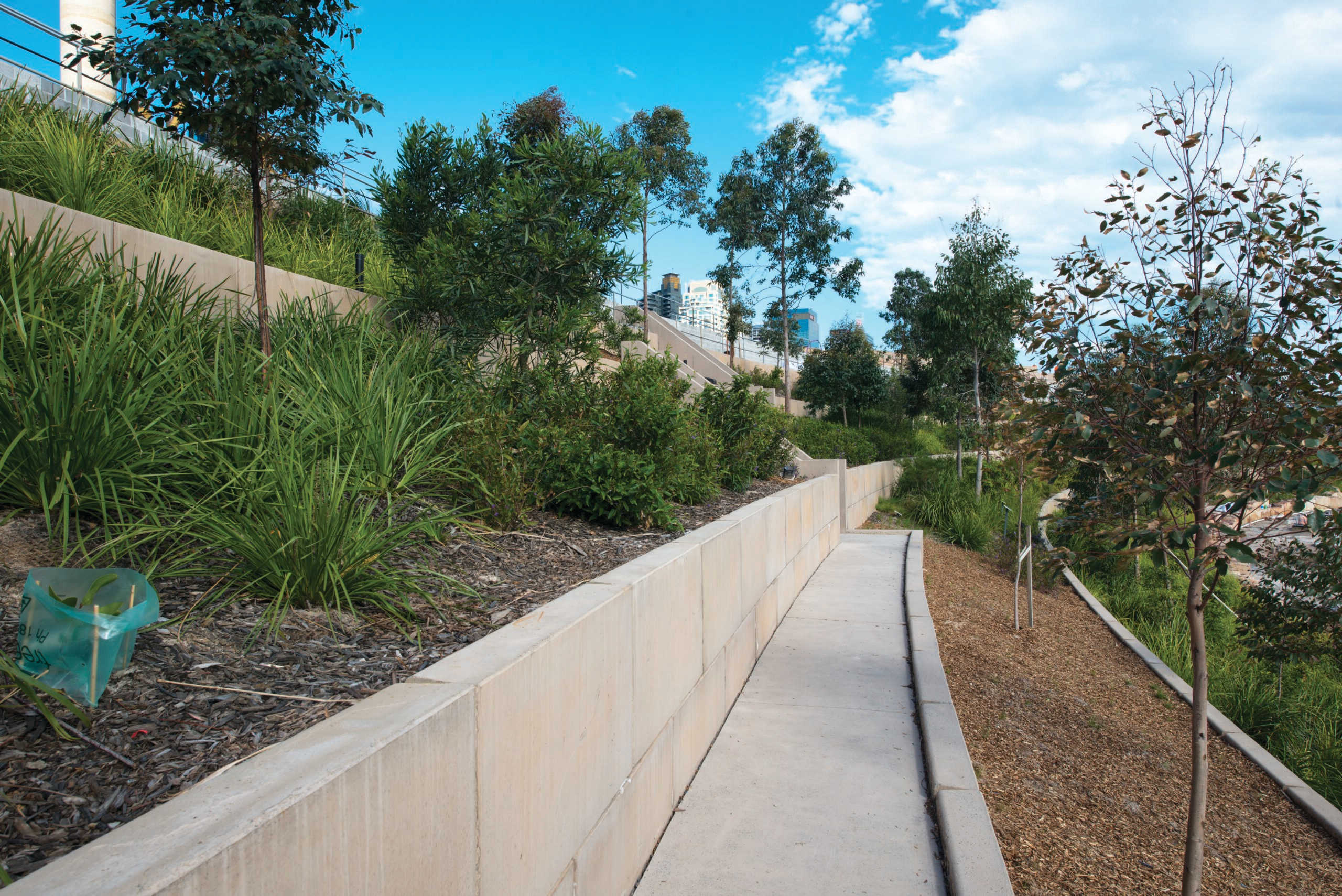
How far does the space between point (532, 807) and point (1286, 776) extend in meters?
5.16

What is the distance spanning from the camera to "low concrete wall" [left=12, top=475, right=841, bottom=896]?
118 cm

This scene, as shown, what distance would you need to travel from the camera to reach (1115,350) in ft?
12.1

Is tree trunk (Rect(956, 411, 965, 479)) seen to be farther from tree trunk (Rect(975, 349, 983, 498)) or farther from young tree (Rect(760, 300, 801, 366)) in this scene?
young tree (Rect(760, 300, 801, 366))

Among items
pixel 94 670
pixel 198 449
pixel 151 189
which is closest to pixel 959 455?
pixel 151 189

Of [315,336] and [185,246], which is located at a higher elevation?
[185,246]

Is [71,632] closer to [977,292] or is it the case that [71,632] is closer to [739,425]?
[739,425]

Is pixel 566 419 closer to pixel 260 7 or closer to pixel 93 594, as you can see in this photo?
pixel 260 7

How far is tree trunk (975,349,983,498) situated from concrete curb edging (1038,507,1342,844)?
275 inches

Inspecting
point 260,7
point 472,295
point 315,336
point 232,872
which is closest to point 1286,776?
point 232,872

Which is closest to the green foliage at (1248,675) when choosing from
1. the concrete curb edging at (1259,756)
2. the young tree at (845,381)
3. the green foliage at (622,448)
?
the concrete curb edging at (1259,756)

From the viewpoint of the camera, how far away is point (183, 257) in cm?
539

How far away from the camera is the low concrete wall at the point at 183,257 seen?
4.57m

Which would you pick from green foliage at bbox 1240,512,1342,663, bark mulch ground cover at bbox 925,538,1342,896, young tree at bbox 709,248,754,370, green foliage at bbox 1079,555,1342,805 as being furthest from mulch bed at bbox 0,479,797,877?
young tree at bbox 709,248,754,370

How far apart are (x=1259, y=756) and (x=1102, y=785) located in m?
1.63
